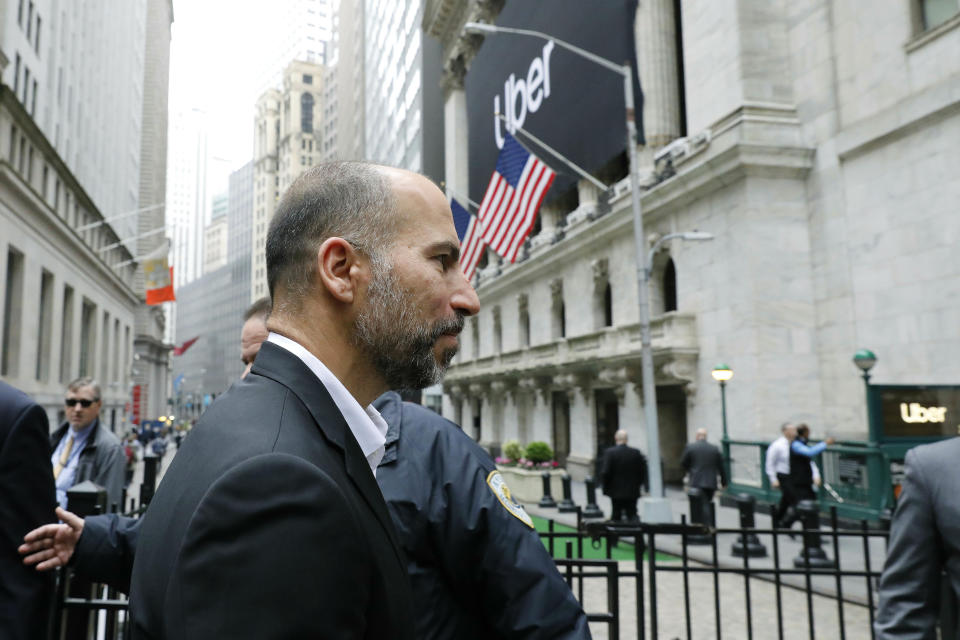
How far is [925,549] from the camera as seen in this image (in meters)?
2.80

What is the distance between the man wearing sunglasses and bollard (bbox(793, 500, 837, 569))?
5.47 metres

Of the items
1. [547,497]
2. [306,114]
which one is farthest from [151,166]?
[547,497]

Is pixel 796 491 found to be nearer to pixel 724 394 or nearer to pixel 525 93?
pixel 724 394

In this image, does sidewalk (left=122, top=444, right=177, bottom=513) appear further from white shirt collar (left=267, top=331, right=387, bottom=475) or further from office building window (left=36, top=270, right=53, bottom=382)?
office building window (left=36, top=270, right=53, bottom=382)

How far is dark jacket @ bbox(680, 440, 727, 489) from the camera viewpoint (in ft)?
49.8

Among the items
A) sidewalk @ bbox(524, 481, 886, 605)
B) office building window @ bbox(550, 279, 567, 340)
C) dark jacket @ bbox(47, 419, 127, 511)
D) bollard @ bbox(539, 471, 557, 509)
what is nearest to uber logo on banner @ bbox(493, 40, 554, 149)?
office building window @ bbox(550, 279, 567, 340)

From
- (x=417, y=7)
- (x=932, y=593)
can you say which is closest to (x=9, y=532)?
(x=932, y=593)

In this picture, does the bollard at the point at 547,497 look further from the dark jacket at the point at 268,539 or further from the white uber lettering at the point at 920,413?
the dark jacket at the point at 268,539

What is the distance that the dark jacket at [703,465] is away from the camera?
49.8 feet

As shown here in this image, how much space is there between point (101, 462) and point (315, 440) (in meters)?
5.72

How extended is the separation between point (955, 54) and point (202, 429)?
62.5ft

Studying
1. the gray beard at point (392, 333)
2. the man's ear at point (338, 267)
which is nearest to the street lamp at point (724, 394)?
the gray beard at point (392, 333)

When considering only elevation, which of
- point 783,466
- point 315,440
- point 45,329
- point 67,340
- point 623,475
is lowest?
point 623,475

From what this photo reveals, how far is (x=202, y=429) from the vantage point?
53.7 inches
